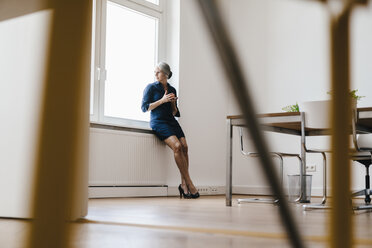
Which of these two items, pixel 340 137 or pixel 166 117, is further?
pixel 166 117

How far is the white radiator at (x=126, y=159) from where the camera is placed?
4.62 metres

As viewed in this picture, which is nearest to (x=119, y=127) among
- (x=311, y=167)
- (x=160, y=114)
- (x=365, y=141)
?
(x=160, y=114)

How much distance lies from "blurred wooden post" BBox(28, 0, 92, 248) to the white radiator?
424 centimetres

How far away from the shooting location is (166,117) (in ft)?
16.4

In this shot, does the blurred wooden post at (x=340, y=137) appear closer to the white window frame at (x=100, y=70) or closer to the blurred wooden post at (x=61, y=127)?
the blurred wooden post at (x=61, y=127)

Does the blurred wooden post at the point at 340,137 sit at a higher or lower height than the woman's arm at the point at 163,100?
lower

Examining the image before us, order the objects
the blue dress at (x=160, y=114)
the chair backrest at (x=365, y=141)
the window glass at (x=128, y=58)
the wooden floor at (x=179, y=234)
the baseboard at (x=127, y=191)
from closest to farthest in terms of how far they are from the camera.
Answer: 1. the wooden floor at (x=179, y=234)
2. the chair backrest at (x=365, y=141)
3. the baseboard at (x=127, y=191)
4. the blue dress at (x=160, y=114)
5. the window glass at (x=128, y=58)

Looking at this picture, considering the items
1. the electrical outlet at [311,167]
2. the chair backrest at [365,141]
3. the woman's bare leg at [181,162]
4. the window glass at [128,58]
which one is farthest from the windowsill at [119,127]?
the chair backrest at [365,141]

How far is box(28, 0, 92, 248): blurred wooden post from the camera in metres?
0.21

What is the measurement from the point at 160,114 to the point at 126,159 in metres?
0.58

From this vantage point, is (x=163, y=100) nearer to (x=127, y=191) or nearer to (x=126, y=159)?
(x=126, y=159)

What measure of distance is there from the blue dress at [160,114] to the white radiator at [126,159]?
6.9 inches

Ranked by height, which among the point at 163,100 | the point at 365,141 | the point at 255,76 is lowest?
the point at 365,141

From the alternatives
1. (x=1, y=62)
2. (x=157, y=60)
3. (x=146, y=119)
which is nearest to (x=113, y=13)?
(x=157, y=60)
